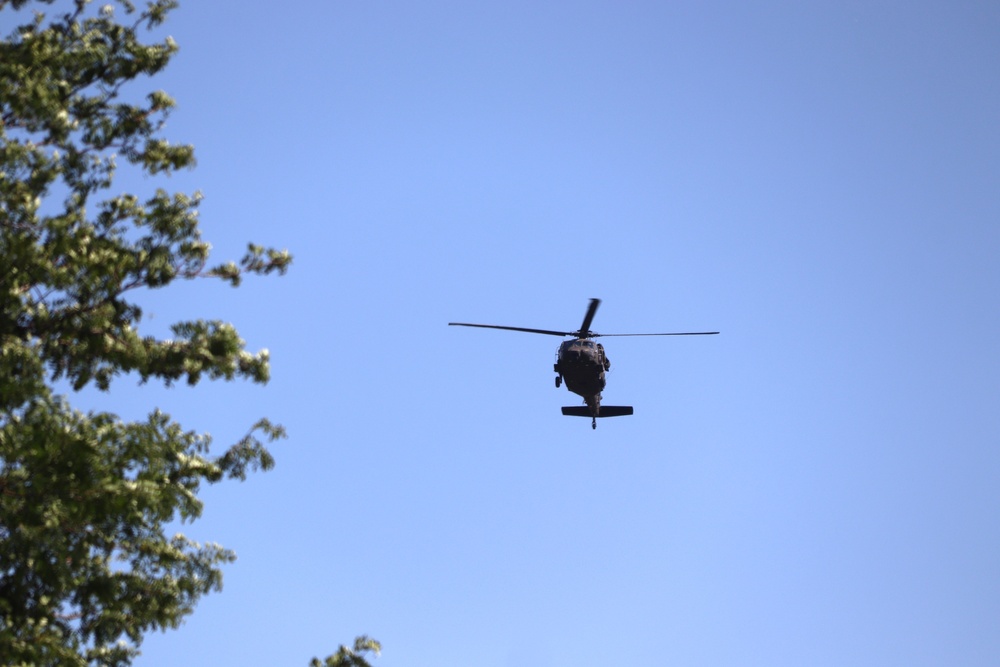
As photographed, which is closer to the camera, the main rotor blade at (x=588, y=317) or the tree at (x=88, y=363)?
the tree at (x=88, y=363)

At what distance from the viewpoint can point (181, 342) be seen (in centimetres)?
2064

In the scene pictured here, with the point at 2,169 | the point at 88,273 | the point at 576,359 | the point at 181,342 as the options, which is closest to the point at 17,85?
the point at 2,169

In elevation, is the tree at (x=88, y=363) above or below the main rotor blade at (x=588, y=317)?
below

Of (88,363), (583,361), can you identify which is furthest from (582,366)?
(88,363)

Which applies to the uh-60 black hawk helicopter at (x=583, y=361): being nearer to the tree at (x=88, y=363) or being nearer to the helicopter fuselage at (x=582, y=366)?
the helicopter fuselage at (x=582, y=366)

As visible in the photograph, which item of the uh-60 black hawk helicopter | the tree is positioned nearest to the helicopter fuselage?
the uh-60 black hawk helicopter

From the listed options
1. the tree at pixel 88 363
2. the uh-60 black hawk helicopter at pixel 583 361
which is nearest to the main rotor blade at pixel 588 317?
the uh-60 black hawk helicopter at pixel 583 361

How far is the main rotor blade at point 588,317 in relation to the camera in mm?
40406

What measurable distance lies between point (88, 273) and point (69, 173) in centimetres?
230

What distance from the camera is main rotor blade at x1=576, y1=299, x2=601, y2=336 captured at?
40406mm

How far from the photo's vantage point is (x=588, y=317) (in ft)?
137

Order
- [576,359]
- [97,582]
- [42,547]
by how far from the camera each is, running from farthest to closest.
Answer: [576,359]
[97,582]
[42,547]

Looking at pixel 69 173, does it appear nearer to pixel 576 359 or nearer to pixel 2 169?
pixel 2 169

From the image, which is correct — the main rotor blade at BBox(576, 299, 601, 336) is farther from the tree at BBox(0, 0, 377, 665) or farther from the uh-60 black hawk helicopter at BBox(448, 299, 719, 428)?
the tree at BBox(0, 0, 377, 665)
